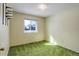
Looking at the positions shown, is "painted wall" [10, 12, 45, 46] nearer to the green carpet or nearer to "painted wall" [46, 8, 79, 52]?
the green carpet

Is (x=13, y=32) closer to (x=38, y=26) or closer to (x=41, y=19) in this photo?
(x=38, y=26)

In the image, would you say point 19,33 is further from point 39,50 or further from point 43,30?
point 43,30

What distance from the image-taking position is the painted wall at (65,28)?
3193mm

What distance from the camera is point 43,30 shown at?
443 cm

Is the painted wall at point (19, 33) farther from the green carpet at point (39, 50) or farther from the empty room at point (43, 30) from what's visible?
the green carpet at point (39, 50)

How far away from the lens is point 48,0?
1.83 ft

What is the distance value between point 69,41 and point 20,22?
198 cm

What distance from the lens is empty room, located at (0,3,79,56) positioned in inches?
118

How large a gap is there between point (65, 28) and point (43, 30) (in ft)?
3.70

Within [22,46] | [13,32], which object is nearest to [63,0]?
[13,32]

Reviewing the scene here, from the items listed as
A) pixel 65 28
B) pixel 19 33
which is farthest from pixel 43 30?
pixel 19 33

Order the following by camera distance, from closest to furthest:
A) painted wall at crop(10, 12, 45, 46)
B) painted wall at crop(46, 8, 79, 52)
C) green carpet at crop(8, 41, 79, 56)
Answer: green carpet at crop(8, 41, 79, 56)
painted wall at crop(10, 12, 45, 46)
painted wall at crop(46, 8, 79, 52)

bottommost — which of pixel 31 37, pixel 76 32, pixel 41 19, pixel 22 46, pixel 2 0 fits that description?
pixel 22 46

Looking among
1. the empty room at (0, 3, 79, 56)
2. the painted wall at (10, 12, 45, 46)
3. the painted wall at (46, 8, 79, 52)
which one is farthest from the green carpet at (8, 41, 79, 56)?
the painted wall at (46, 8, 79, 52)
